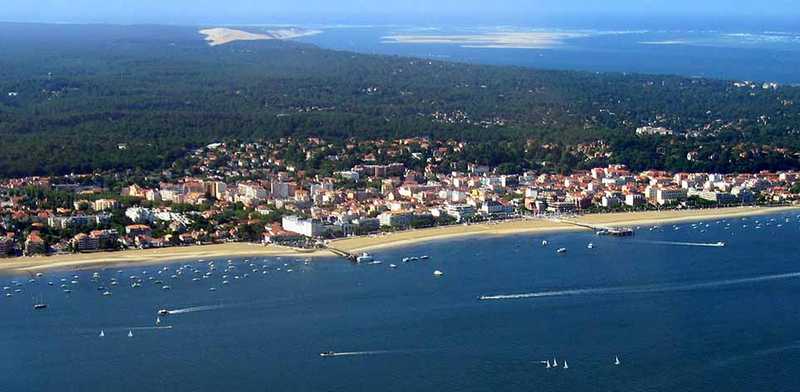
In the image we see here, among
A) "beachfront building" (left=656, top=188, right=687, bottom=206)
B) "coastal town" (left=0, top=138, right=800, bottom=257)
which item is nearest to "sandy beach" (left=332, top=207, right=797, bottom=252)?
"coastal town" (left=0, top=138, right=800, bottom=257)

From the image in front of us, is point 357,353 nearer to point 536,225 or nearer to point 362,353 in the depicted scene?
point 362,353

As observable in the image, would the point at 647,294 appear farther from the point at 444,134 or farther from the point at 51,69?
the point at 51,69

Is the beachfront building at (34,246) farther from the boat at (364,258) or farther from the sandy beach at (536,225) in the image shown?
the boat at (364,258)

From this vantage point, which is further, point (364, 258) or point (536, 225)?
point (536, 225)

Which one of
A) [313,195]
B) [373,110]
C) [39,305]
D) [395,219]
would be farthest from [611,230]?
[373,110]

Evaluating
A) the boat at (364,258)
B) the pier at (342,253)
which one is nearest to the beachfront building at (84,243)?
the pier at (342,253)
